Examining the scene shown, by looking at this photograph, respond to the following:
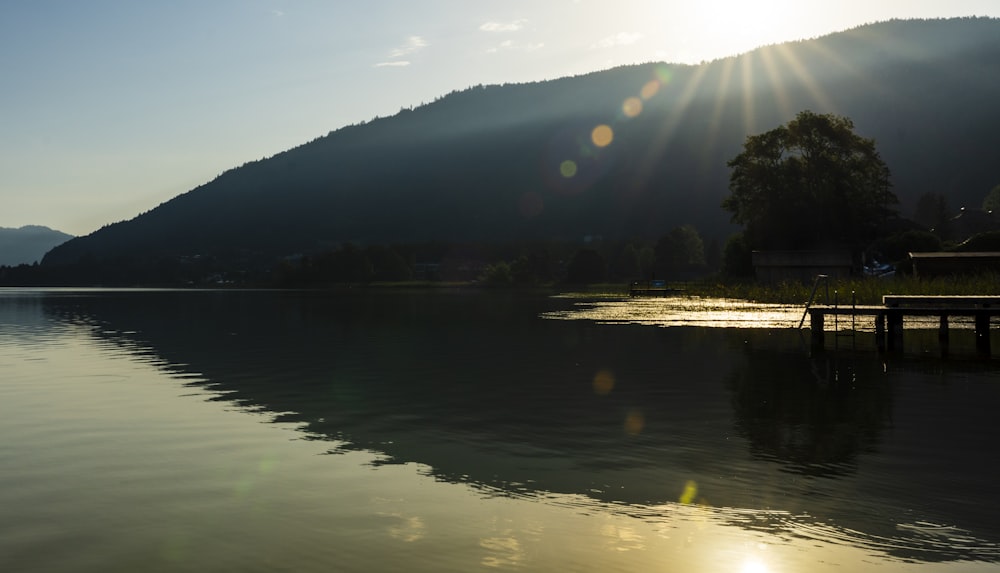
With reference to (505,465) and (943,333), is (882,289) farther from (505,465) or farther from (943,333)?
(505,465)

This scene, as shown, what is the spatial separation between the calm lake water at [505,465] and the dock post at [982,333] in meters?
2.65

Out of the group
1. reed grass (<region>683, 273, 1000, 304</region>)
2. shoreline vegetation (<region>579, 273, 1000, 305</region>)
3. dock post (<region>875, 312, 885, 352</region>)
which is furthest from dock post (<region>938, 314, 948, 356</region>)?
shoreline vegetation (<region>579, 273, 1000, 305</region>)

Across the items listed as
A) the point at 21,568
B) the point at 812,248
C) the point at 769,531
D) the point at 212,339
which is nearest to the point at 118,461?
the point at 21,568

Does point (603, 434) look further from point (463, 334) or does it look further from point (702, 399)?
point (463, 334)

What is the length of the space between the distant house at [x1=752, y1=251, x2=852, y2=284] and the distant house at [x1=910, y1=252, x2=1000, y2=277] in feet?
100

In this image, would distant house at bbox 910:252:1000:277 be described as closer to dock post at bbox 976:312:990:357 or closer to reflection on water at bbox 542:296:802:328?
reflection on water at bbox 542:296:802:328

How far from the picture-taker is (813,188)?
113938 millimetres

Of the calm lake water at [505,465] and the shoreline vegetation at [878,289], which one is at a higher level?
the shoreline vegetation at [878,289]

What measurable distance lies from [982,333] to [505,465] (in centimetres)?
3277

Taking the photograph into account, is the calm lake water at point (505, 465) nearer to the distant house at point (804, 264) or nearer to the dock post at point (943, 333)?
the dock post at point (943, 333)

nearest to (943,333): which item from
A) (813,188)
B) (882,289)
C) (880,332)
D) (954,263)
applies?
(880,332)

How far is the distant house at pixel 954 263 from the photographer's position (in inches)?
2844

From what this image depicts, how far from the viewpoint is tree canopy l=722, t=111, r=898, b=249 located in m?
111

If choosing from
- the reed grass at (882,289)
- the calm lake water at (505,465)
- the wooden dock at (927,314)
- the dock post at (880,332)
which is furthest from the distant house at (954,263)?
the calm lake water at (505,465)
